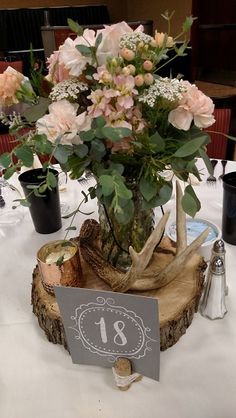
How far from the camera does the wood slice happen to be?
62 cm

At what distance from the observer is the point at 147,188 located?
0.57 m

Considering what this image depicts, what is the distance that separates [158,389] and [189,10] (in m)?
6.07

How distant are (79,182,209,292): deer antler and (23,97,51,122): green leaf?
274 mm

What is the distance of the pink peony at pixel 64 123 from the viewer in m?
0.53

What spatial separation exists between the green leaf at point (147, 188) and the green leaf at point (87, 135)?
0.11 meters

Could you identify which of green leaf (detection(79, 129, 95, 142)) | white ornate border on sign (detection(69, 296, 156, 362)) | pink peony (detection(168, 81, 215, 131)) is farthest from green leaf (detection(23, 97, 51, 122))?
white ornate border on sign (detection(69, 296, 156, 362))

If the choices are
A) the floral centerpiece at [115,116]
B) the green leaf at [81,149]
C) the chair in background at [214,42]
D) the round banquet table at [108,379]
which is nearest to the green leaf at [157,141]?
the floral centerpiece at [115,116]

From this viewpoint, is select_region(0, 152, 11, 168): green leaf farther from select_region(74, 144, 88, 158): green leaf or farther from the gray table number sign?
the gray table number sign

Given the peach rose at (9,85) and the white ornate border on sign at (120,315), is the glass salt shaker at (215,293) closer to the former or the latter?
the white ornate border on sign at (120,315)

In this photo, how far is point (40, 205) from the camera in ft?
2.94

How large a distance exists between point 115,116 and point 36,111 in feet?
0.48

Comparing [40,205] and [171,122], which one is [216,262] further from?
[40,205]

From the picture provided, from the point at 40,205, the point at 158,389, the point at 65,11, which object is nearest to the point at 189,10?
the point at 65,11

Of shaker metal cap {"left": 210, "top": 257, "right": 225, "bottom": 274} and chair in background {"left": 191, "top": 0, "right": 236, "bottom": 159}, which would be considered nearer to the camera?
shaker metal cap {"left": 210, "top": 257, "right": 225, "bottom": 274}
